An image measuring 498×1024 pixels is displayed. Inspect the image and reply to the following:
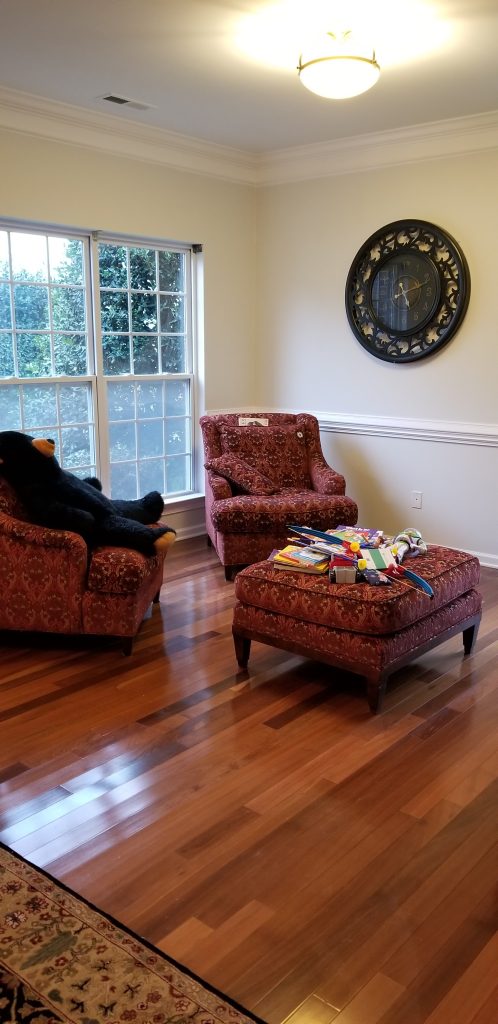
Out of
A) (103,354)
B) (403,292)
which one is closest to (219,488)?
(103,354)

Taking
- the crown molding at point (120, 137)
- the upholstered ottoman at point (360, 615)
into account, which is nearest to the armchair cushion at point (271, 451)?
the crown molding at point (120, 137)

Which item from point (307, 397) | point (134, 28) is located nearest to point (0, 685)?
point (134, 28)

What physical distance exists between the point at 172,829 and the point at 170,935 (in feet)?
1.41

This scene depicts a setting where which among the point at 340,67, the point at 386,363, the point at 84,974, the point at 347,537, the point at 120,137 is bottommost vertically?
the point at 84,974

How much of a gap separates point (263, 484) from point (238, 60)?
2.31 m

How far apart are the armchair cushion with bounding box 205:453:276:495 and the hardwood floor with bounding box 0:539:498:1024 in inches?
56.9

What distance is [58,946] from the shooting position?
1888 millimetres

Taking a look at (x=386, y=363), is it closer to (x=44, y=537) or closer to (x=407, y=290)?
(x=407, y=290)

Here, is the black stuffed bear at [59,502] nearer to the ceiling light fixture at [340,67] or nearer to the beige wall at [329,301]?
the beige wall at [329,301]

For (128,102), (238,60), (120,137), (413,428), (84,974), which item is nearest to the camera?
(84,974)

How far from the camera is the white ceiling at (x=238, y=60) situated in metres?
3.26

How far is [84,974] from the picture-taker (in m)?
1.81

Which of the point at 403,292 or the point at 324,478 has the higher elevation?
the point at 403,292

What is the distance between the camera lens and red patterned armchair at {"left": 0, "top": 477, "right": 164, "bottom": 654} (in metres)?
3.54
